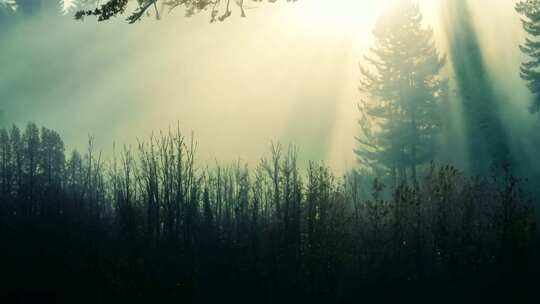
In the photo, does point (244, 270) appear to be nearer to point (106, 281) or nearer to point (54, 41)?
point (106, 281)

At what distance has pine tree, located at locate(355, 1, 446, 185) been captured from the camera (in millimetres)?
40375

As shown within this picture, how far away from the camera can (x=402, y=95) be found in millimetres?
41469

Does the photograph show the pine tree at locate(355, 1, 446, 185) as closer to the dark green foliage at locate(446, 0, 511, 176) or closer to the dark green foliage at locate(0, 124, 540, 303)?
the dark green foliage at locate(446, 0, 511, 176)

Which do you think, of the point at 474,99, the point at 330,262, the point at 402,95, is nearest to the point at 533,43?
the point at 474,99

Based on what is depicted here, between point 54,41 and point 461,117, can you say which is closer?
point 461,117

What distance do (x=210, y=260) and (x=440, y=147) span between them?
26814 millimetres

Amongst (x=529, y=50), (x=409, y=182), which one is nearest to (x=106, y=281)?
(x=409, y=182)

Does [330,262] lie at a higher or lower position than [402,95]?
lower

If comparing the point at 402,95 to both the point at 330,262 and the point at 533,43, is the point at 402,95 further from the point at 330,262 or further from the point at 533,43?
the point at 330,262

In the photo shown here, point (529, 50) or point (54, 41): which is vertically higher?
point (54, 41)

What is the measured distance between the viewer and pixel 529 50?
41844 millimetres

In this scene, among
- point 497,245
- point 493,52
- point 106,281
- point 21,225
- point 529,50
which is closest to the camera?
point 106,281

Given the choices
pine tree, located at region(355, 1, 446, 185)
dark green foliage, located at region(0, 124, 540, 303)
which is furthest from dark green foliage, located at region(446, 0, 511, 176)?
dark green foliage, located at region(0, 124, 540, 303)

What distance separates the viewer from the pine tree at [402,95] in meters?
40.4
